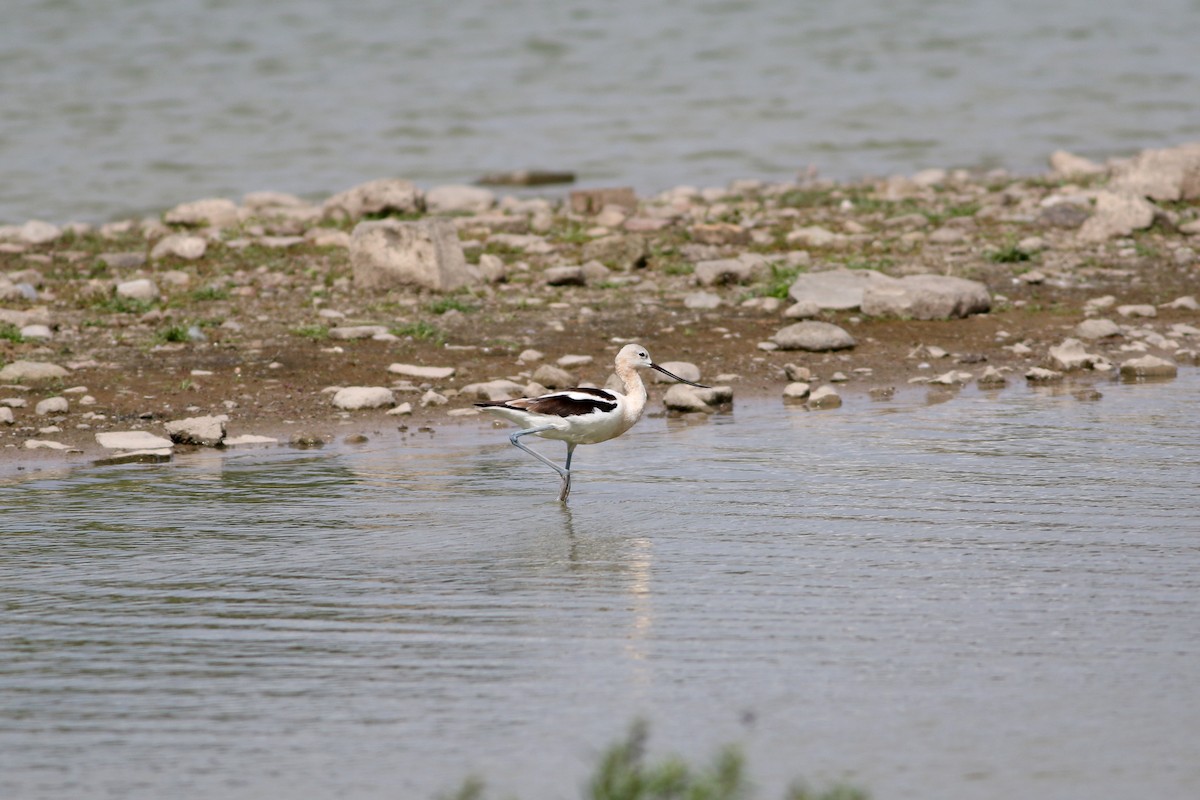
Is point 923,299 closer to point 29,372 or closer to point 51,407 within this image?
point 51,407

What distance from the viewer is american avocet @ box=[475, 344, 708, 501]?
9094 millimetres

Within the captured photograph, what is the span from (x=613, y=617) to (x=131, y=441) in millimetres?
4651

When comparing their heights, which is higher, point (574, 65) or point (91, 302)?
point (574, 65)

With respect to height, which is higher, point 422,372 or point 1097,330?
point 1097,330

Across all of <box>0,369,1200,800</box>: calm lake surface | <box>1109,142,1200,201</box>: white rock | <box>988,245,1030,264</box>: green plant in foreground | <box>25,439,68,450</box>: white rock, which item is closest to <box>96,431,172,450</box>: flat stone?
<box>25,439,68,450</box>: white rock

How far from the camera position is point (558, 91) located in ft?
102

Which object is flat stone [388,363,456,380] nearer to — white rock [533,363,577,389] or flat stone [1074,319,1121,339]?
white rock [533,363,577,389]

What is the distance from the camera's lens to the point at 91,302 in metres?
13.6

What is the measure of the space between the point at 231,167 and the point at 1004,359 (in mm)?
15348

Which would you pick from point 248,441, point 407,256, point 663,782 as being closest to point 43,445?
point 248,441

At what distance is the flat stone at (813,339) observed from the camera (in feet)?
40.8

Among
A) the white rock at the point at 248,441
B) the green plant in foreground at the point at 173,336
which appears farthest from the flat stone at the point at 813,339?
the green plant in foreground at the point at 173,336

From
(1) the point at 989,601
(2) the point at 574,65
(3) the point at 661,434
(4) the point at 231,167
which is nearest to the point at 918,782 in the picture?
(1) the point at 989,601

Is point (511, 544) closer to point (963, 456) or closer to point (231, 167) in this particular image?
point (963, 456)
